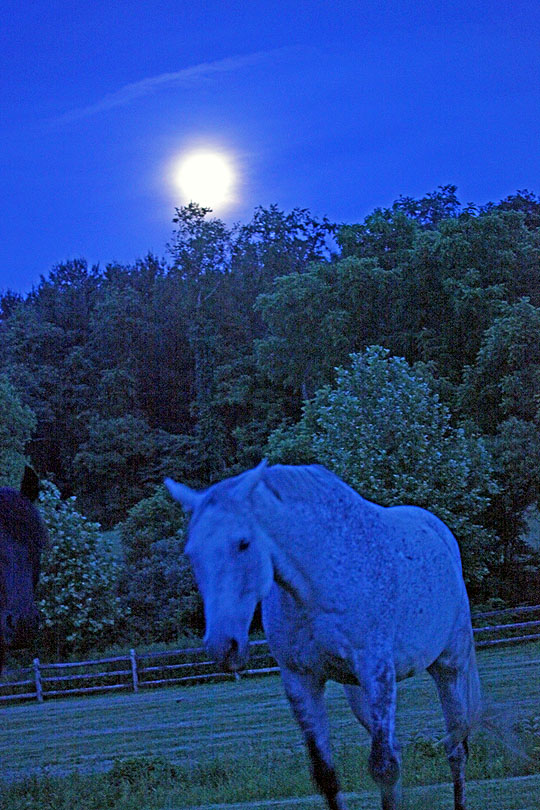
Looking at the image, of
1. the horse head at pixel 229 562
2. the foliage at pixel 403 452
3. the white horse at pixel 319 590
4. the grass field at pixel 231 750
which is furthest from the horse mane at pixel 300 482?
the foliage at pixel 403 452

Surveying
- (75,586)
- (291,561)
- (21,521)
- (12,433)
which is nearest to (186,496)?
(291,561)

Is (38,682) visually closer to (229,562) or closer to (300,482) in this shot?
(300,482)

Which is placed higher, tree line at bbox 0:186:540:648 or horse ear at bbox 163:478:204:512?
tree line at bbox 0:186:540:648

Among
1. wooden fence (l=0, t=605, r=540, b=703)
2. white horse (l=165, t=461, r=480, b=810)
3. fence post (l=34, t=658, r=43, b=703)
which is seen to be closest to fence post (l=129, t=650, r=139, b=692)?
wooden fence (l=0, t=605, r=540, b=703)

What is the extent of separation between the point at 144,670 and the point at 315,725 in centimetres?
1929

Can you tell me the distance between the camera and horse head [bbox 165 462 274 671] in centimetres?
333

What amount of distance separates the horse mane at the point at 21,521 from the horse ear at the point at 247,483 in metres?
2.24

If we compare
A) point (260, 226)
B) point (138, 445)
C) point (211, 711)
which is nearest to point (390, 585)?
point (211, 711)

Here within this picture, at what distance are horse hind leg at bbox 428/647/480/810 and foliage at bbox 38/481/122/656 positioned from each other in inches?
814

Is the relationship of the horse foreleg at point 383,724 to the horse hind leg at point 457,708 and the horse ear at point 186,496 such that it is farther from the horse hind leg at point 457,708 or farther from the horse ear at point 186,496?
the horse hind leg at point 457,708

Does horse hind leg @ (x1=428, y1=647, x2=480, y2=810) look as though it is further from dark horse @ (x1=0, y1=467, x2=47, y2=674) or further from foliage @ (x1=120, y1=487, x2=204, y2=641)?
foliage @ (x1=120, y1=487, x2=204, y2=641)

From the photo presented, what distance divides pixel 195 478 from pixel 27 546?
30.4 meters

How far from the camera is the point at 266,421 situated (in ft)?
117

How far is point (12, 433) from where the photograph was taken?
33.2 m
